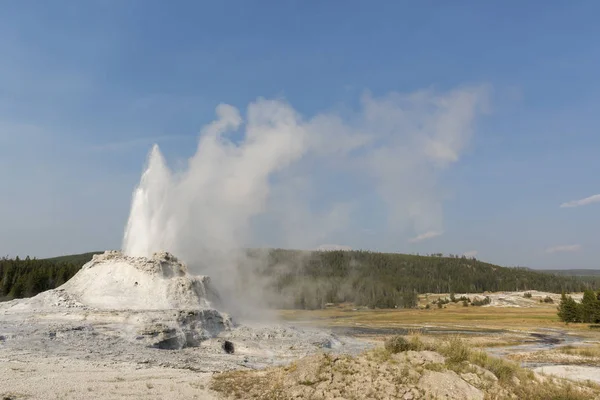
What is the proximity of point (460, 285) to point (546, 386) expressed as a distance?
580ft

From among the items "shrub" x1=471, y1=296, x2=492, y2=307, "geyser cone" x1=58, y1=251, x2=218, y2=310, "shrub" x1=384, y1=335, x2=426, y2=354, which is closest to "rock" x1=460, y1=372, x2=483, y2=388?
"shrub" x1=384, y1=335, x2=426, y2=354

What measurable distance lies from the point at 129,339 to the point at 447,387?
73.8ft

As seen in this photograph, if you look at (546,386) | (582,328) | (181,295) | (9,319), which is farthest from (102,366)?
(582,328)

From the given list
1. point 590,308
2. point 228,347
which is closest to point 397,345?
point 228,347

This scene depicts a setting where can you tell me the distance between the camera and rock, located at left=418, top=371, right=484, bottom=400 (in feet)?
47.6

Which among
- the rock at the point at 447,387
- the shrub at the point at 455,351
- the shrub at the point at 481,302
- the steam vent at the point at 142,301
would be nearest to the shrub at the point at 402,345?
the shrub at the point at 455,351

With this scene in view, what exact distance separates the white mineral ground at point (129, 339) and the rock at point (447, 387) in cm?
868

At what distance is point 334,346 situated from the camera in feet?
124

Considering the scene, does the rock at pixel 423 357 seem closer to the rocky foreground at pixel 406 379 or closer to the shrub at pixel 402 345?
the rocky foreground at pixel 406 379

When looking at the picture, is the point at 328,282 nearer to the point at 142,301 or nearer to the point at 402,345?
the point at 142,301

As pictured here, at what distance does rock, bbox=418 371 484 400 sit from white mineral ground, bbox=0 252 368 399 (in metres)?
8.68

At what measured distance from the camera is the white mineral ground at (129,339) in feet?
56.1

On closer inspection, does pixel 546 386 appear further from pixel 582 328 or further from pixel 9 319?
pixel 582 328

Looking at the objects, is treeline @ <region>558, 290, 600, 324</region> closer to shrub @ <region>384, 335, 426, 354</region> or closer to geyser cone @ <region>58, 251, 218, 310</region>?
geyser cone @ <region>58, 251, 218, 310</region>
